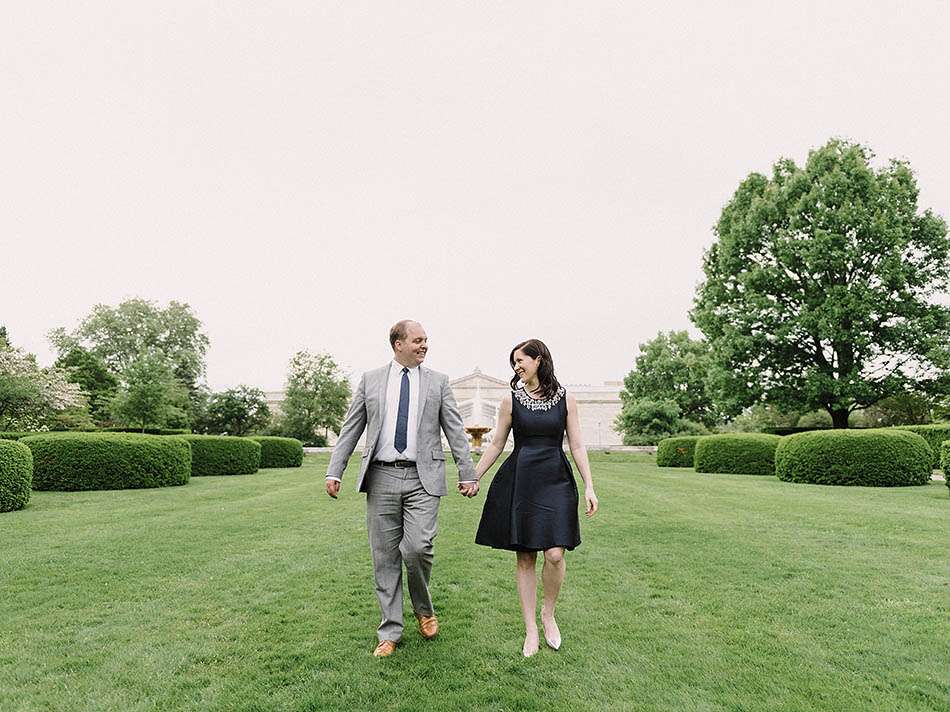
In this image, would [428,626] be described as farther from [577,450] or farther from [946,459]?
[946,459]

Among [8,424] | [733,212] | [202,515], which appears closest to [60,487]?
[202,515]

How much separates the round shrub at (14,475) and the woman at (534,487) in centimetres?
1086

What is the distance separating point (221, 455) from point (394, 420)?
20.8 meters

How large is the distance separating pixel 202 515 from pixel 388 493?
7.92 m

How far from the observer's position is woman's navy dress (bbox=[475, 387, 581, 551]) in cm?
433

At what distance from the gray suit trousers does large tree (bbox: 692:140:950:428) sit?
25.6 m

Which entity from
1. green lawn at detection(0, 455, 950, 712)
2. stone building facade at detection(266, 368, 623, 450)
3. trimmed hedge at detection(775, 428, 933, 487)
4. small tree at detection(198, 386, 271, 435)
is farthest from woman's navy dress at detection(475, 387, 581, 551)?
stone building facade at detection(266, 368, 623, 450)

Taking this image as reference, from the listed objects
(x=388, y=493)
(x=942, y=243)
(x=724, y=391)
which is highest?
(x=942, y=243)

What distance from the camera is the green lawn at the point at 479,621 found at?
3635 millimetres

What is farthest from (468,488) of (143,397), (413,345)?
(143,397)

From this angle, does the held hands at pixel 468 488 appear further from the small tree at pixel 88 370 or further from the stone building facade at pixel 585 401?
the stone building facade at pixel 585 401

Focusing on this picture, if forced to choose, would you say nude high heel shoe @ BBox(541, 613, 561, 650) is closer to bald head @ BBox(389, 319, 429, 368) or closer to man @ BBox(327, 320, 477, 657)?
man @ BBox(327, 320, 477, 657)

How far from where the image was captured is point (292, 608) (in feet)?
17.7

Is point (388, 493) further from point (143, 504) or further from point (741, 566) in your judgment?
point (143, 504)
